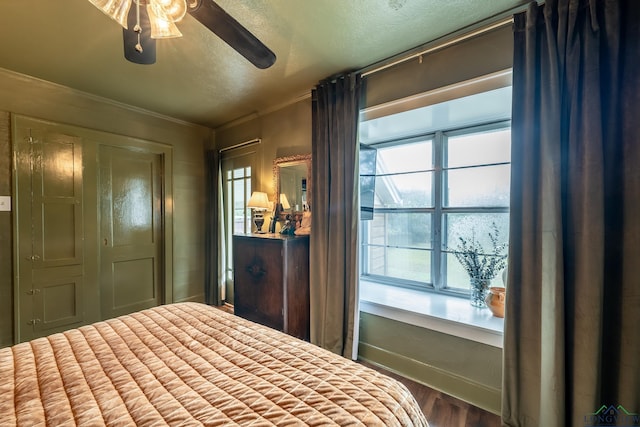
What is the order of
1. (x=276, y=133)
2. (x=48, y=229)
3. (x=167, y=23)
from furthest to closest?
(x=276, y=133) → (x=48, y=229) → (x=167, y=23)

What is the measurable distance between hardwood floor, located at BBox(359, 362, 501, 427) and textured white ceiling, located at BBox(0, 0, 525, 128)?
2476mm

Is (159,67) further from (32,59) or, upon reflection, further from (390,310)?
(390,310)

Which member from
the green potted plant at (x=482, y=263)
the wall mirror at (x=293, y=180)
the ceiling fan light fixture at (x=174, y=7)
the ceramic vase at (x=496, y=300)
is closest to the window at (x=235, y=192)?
the wall mirror at (x=293, y=180)

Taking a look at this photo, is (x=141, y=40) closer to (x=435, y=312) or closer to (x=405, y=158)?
(x=405, y=158)

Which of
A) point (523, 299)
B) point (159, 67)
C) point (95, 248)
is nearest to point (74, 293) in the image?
point (95, 248)

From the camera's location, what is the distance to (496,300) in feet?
6.22

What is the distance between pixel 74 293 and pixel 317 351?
2883mm

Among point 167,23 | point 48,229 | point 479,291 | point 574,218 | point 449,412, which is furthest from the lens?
point 48,229

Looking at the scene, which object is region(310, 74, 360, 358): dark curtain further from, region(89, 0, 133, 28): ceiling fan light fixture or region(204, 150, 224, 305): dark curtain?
region(204, 150, 224, 305): dark curtain

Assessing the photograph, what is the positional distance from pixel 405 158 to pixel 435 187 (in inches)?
16.9

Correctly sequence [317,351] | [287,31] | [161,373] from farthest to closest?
1. [287,31]
2. [317,351]
3. [161,373]

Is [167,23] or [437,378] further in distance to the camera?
[437,378]

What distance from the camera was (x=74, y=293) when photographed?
266 centimetres

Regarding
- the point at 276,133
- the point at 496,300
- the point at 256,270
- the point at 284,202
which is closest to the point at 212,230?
the point at 284,202
